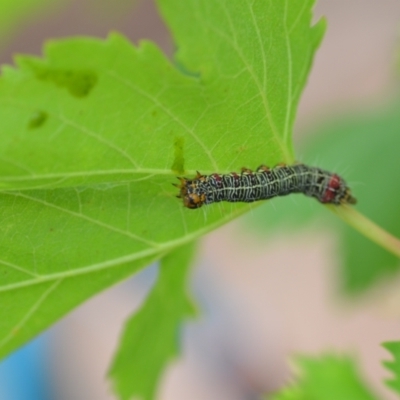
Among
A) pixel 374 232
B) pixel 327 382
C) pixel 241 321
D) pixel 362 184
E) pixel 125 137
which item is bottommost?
pixel 327 382

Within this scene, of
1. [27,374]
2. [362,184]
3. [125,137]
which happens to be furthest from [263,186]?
[27,374]

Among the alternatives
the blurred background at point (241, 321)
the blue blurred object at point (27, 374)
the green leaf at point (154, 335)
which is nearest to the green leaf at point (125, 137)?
the green leaf at point (154, 335)

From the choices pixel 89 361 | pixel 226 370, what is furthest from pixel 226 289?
pixel 89 361

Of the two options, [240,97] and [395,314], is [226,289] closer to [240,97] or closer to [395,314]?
[395,314]

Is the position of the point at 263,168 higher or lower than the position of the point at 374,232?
higher

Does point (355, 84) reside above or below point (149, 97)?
above

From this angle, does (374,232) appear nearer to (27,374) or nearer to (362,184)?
(362,184)

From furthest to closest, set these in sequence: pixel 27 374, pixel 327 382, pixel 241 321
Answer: pixel 241 321 → pixel 27 374 → pixel 327 382
